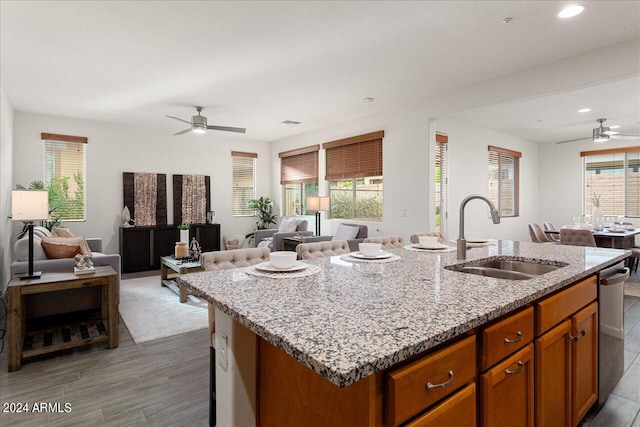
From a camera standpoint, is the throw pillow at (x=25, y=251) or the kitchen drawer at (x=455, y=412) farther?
the throw pillow at (x=25, y=251)

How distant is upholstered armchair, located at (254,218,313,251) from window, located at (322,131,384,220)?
2.12ft

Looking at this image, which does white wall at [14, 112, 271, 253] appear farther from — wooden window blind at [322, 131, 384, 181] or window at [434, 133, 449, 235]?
window at [434, 133, 449, 235]

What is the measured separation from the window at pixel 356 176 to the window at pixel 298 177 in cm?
47

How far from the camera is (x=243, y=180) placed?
26.4 ft

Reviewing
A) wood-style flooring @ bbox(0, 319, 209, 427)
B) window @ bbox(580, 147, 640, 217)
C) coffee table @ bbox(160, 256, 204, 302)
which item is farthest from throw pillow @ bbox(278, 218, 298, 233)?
window @ bbox(580, 147, 640, 217)

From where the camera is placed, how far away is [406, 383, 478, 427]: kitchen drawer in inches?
34.9

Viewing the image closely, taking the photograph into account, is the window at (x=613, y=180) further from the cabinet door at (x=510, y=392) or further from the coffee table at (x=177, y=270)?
the coffee table at (x=177, y=270)

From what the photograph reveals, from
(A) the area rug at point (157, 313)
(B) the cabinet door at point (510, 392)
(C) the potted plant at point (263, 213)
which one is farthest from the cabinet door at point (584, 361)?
(C) the potted plant at point (263, 213)

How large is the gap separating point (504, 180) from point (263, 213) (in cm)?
525

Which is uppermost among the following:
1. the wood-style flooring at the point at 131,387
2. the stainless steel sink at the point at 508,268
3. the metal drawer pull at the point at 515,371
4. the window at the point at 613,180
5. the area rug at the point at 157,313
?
the window at the point at 613,180

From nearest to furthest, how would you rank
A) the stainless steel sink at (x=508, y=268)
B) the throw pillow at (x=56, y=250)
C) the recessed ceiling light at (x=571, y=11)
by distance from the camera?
the stainless steel sink at (x=508, y=268) < the recessed ceiling light at (x=571, y=11) < the throw pillow at (x=56, y=250)

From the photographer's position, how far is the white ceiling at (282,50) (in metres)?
2.69

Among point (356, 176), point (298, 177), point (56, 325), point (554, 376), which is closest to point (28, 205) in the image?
point (56, 325)

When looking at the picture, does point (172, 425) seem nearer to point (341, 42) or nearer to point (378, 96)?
point (341, 42)
